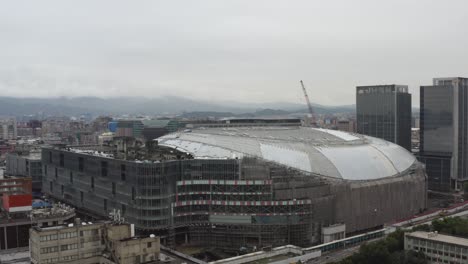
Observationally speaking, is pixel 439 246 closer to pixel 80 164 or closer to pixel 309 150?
pixel 309 150

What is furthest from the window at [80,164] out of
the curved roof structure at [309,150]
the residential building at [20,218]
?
the curved roof structure at [309,150]

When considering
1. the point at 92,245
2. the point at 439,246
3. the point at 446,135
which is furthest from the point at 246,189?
the point at 446,135

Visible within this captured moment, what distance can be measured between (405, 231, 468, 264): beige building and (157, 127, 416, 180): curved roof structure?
25.6m

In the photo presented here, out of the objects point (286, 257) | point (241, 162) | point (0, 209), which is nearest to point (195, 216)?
point (241, 162)

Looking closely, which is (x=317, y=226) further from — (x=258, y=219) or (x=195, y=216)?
(x=195, y=216)

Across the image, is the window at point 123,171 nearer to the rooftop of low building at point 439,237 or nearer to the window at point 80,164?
the window at point 80,164

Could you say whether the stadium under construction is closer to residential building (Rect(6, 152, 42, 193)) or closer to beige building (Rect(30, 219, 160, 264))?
beige building (Rect(30, 219, 160, 264))

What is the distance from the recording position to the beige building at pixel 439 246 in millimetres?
73188

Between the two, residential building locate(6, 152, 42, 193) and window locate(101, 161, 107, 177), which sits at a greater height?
window locate(101, 161, 107, 177)

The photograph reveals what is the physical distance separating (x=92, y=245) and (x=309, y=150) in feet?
175

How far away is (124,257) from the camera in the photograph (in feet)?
209

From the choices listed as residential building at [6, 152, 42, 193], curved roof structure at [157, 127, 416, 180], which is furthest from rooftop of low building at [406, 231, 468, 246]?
residential building at [6, 152, 42, 193]

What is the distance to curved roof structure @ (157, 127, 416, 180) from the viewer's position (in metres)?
103

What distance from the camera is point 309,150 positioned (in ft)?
353
